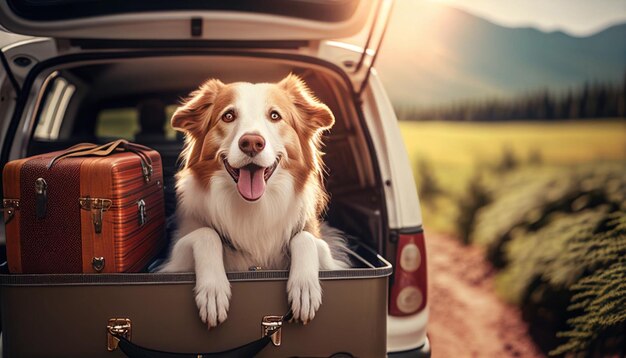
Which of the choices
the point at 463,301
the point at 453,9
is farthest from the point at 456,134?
the point at 463,301

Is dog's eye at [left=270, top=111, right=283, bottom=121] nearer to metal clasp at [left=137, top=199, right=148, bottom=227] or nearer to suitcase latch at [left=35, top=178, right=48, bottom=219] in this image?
metal clasp at [left=137, top=199, right=148, bottom=227]

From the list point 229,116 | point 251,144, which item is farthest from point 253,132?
point 229,116

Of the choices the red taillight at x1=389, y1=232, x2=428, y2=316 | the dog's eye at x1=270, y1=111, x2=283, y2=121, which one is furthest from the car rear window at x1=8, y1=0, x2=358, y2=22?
the red taillight at x1=389, y1=232, x2=428, y2=316

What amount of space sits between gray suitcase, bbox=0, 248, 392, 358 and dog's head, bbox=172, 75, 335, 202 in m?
0.38

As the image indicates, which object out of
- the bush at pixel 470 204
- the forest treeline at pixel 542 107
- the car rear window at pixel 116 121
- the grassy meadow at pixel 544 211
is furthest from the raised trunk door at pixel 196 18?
the forest treeline at pixel 542 107

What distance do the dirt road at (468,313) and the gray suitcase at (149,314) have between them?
3.15 m

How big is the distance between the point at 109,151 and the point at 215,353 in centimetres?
74

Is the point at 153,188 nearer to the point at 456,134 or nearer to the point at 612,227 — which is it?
the point at 612,227

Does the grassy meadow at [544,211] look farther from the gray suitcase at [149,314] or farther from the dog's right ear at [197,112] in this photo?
the dog's right ear at [197,112]

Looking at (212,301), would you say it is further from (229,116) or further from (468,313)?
(468,313)

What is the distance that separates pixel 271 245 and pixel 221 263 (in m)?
0.26

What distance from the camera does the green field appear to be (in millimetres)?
5734

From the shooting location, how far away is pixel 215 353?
5.21 feet

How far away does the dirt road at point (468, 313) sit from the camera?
4.44m
